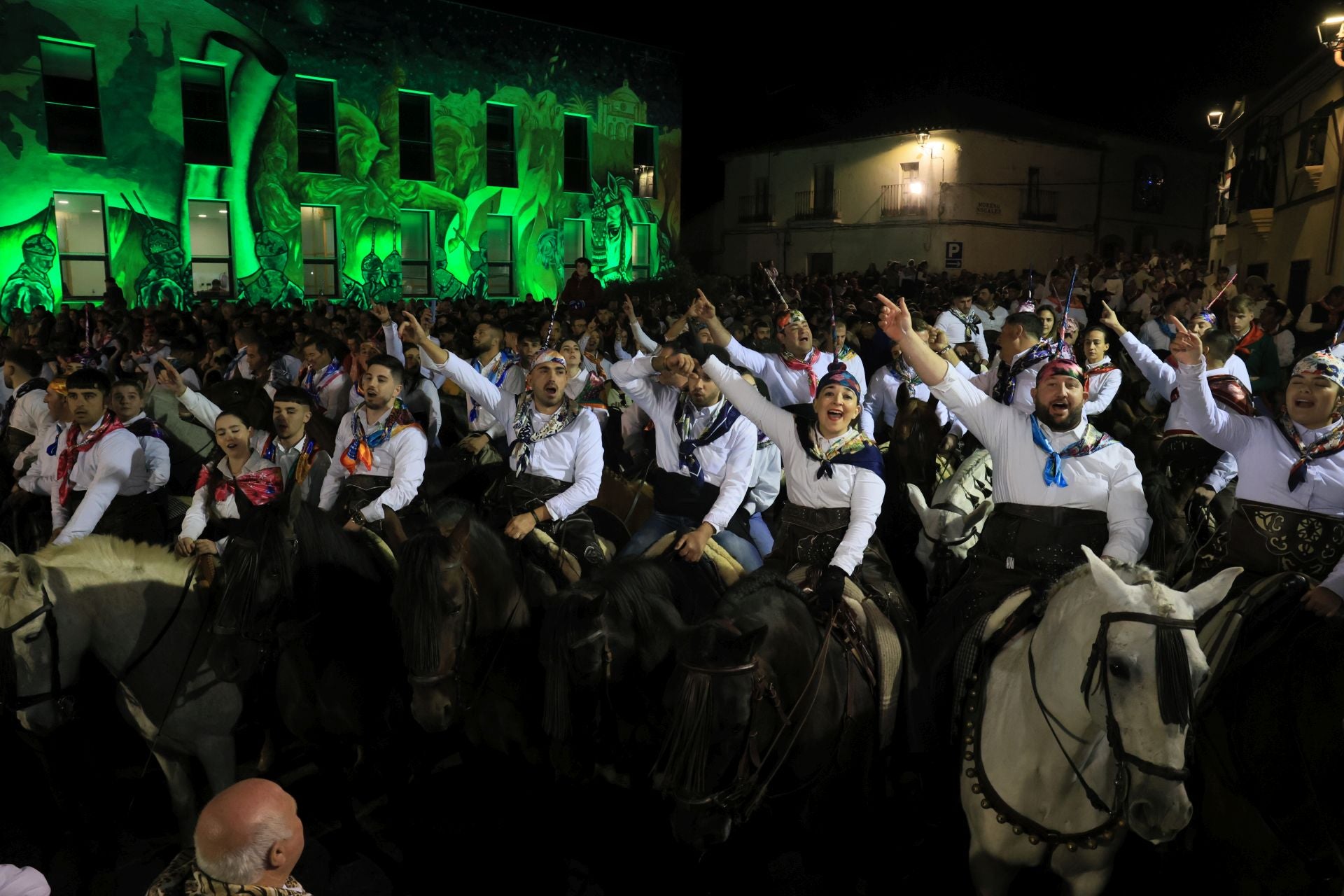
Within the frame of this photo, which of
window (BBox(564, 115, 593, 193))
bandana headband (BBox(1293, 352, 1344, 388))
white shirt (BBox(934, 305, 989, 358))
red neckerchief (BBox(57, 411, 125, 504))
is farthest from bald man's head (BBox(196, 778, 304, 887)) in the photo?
window (BBox(564, 115, 593, 193))

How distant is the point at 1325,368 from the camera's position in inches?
160

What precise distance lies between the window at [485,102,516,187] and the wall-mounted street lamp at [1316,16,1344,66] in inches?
826

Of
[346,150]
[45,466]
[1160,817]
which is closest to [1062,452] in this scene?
[1160,817]

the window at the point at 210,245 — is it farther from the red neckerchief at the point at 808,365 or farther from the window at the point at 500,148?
the red neckerchief at the point at 808,365

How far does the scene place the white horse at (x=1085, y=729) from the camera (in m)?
2.90

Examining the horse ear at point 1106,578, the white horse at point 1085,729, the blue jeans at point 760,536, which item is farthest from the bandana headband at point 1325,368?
the blue jeans at point 760,536

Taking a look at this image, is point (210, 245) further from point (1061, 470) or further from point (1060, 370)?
point (1061, 470)

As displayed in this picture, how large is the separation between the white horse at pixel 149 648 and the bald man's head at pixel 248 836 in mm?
2417

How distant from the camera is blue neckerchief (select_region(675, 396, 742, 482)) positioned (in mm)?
5871

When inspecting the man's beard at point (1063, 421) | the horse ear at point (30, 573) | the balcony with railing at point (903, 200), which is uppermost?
the balcony with railing at point (903, 200)

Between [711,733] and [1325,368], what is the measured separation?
10.3 feet

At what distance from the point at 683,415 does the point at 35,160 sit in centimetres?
2090

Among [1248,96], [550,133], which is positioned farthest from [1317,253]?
[550,133]

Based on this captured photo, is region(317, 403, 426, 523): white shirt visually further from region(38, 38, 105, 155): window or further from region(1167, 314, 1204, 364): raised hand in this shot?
region(38, 38, 105, 155): window
